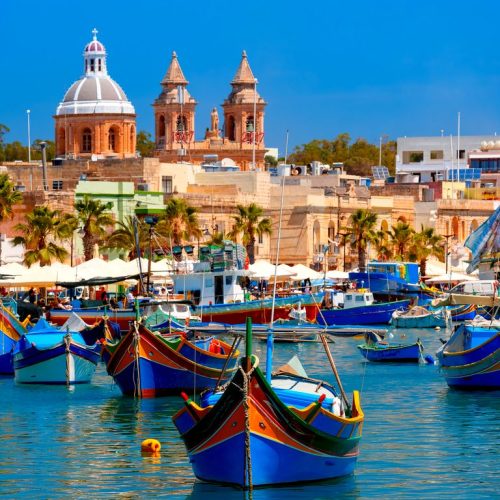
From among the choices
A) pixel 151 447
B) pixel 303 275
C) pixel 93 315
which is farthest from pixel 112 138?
pixel 151 447

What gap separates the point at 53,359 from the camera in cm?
4800

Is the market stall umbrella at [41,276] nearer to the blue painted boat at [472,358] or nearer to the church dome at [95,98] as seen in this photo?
the blue painted boat at [472,358]

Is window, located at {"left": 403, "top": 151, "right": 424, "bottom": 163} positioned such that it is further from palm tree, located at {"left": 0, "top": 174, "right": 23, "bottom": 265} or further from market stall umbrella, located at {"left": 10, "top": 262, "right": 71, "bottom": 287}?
market stall umbrella, located at {"left": 10, "top": 262, "right": 71, "bottom": 287}

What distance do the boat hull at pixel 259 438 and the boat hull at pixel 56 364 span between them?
1915 centimetres

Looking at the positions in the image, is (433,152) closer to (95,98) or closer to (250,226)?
(95,98)

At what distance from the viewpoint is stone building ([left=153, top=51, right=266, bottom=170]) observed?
136 metres

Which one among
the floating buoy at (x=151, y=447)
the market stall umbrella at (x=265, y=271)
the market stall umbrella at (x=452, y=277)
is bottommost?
the floating buoy at (x=151, y=447)

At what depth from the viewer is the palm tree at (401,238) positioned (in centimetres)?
10400

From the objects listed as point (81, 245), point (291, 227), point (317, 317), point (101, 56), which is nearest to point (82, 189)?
point (81, 245)

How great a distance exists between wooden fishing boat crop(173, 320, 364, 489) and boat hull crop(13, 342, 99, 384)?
18897mm

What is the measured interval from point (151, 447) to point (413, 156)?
12991 cm

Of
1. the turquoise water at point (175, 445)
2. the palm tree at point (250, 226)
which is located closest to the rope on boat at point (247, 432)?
the turquoise water at point (175, 445)

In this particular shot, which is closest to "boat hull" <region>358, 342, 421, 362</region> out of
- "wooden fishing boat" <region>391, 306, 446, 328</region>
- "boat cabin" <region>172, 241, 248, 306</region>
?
"boat cabin" <region>172, 241, 248, 306</region>

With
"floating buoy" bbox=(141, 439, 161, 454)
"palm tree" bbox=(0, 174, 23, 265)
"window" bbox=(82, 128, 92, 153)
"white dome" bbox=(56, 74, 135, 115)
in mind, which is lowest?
"floating buoy" bbox=(141, 439, 161, 454)
